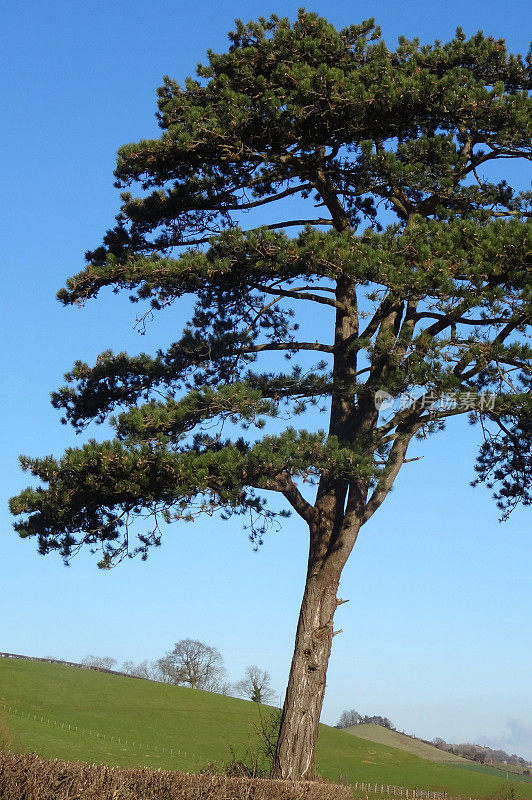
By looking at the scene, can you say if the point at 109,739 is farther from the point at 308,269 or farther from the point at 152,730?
the point at 308,269

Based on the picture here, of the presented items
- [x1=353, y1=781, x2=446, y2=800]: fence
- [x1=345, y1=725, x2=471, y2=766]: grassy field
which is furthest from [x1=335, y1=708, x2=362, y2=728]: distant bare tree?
[x1=353, y1=781, x2=446, y2=800]: fence

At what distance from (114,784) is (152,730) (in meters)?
43.7

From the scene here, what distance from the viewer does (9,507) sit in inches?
431

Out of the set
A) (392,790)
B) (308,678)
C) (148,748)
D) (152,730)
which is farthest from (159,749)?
Result: (308,678)

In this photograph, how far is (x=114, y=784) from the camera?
7.16 m

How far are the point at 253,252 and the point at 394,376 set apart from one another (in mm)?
2927

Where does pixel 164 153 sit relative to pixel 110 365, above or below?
above

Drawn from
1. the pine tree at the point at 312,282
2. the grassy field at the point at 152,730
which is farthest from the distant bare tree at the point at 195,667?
the pine tree at the point at 312,282

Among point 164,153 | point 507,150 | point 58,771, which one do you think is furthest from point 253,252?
point 58,771

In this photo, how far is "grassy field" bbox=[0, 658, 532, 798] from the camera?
3788cm

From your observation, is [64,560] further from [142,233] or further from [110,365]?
[142,233]

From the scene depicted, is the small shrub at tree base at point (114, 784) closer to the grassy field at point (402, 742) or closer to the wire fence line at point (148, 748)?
the wire fence line at point (148, 748)

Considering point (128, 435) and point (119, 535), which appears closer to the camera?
point (128, 435)

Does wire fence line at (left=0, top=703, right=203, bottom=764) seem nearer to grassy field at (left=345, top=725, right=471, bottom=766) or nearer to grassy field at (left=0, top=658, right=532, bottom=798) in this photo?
grassy field at (left=0, top=658, right=532, bottom=798)
